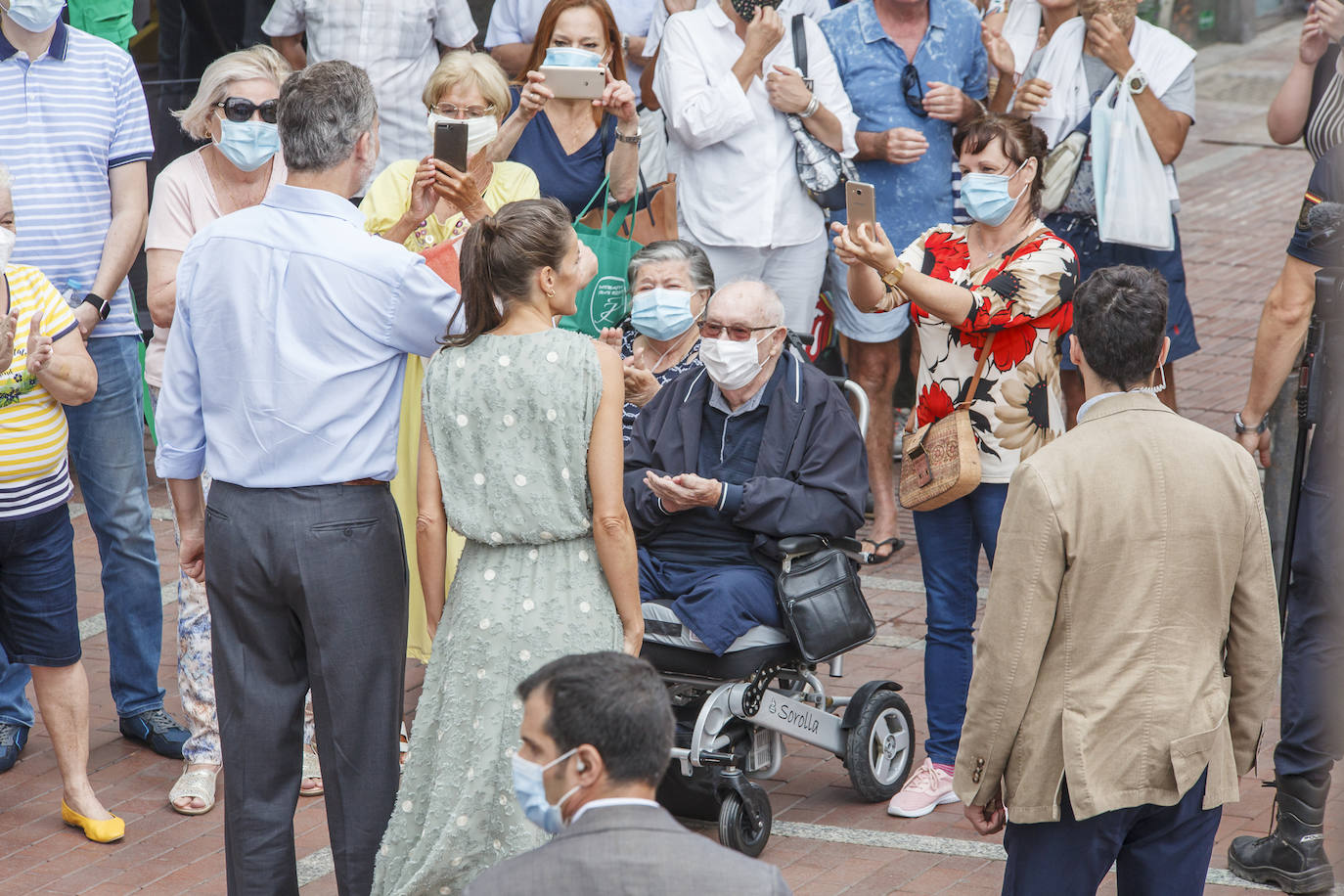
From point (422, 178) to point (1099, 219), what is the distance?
121 inches

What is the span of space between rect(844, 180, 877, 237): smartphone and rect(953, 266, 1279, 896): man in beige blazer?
1.46 metres

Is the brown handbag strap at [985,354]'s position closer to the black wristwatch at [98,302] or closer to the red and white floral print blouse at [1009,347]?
the red and white floral print blouse at [1009,347]

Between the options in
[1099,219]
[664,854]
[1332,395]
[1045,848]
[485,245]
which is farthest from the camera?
[1099,219]

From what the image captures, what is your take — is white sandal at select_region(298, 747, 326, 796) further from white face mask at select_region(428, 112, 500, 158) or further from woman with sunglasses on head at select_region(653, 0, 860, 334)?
woman with sunglasses on head at select_region(653, 0, 860, 334)

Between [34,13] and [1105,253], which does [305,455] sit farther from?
[1105,253]

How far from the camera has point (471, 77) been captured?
19.3 feet

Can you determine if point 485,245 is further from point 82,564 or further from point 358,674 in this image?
point 82,564

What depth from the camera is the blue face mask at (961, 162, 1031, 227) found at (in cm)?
508

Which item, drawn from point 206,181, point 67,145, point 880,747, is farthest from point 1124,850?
point 67,145

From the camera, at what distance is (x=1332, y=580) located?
15.0 ft

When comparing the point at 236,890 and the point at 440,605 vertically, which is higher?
the point at 440,605

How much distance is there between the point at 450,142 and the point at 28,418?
1.51 meters

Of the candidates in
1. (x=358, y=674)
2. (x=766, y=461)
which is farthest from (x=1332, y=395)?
(x=358, y=674)

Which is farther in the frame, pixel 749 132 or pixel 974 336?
pixel 749 132
